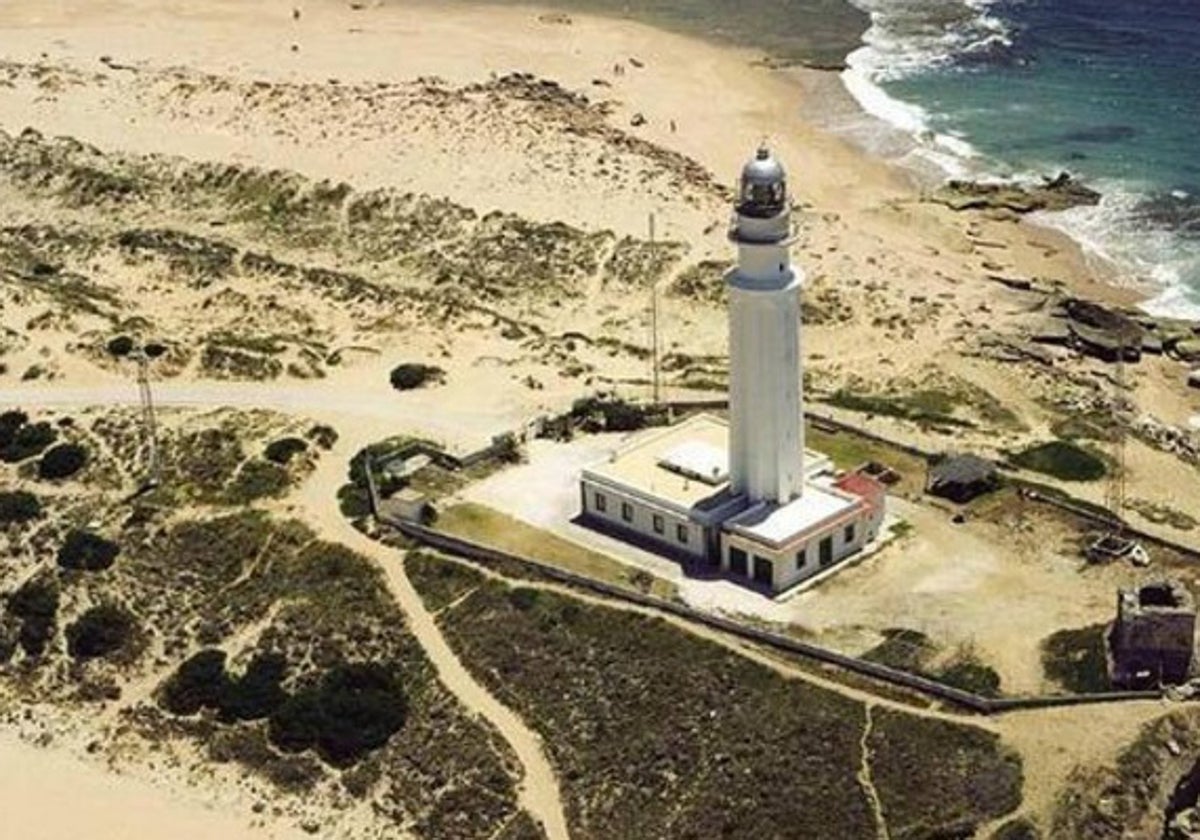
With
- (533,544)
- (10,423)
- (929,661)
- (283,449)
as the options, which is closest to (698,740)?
(929,661)

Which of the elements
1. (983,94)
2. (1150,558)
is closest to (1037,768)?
(1150,558)

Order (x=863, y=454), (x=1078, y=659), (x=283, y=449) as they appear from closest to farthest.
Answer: (x=1078, y=659) → (x=863, y=454) → (x=283, y=449)

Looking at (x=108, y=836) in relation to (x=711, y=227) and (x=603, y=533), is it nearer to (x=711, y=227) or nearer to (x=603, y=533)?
(x=603, y=533)

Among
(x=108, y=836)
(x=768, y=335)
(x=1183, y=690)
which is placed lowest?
(x=108, y=836)

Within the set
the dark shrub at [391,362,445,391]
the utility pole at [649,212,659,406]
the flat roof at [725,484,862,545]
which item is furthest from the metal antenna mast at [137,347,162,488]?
the flat roof at [725,484,862,545]

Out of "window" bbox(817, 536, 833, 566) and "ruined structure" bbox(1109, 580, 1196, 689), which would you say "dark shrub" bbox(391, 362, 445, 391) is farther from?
"ruined structure" bbox(1109, 580, 1196, 689)

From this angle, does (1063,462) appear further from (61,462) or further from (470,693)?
(61,462)
